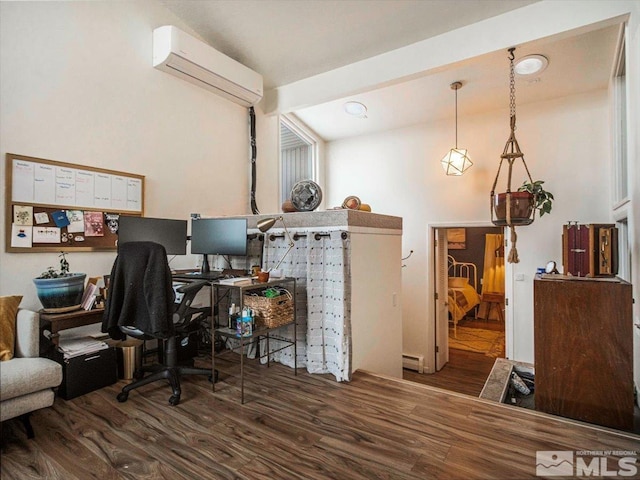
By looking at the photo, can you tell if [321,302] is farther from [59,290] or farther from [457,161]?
[457,161]

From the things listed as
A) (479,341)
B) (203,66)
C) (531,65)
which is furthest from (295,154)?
(479,341)

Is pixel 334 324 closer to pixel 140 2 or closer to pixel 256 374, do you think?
pixel 256 374

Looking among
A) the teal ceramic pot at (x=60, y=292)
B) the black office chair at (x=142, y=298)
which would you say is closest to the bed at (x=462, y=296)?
the black office chair at (x=142, y=298)

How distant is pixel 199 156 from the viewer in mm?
3789

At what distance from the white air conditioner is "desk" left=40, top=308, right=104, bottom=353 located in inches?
95.9

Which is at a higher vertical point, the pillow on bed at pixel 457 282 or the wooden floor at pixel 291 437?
the pillow on bed at pixel 457 282

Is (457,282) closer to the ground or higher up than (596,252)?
closer to the ground

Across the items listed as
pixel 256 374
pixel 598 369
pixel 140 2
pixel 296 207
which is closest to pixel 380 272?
pixel 296 207

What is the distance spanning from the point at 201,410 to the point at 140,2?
3.72 metres

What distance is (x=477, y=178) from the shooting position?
15.3ft

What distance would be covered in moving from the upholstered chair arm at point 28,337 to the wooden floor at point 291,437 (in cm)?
43

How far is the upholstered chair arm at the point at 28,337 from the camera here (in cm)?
208

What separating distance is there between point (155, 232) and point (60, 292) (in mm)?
841

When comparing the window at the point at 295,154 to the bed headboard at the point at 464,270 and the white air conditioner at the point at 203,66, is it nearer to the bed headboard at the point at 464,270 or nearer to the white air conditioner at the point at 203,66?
the white air conditioner at the point at 203,66
